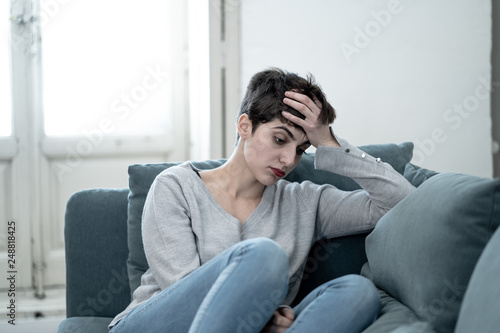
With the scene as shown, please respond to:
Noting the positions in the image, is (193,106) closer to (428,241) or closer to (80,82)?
(80,82)

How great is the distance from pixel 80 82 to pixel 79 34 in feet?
0.89

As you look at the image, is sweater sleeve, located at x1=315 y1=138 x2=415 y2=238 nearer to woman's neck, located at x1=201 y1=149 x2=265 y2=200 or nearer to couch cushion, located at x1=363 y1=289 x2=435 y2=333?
woman's neck, located at x1=201 y1=149 x2=265 y2=200

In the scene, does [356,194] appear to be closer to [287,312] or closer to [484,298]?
[287,312]

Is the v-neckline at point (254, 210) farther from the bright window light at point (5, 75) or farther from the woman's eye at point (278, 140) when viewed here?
the bright window light at point (5, 75)

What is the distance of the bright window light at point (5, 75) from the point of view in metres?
3.09

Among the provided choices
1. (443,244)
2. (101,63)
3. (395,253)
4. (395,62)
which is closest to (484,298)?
(443,244)

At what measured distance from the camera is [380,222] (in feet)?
4.88

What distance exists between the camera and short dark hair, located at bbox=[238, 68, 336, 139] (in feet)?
4.97

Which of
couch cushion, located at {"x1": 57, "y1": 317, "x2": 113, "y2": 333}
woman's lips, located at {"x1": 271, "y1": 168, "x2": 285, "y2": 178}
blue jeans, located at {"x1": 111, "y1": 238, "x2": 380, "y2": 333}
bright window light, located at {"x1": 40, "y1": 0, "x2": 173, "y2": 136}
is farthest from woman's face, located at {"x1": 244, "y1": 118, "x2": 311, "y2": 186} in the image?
bright window light, located at {"x1": 40, "y1": 0, "x2": 173, "y2": 136}

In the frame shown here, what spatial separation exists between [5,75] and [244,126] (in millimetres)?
2076

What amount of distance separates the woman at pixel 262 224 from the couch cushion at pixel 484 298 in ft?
0.95

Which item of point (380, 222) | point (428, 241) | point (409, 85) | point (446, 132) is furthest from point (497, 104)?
point (428, 241)

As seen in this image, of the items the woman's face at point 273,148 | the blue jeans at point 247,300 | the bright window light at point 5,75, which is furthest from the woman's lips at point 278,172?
the bright window light at point 5,75

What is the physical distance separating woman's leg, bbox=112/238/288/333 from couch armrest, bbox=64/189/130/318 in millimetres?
360
